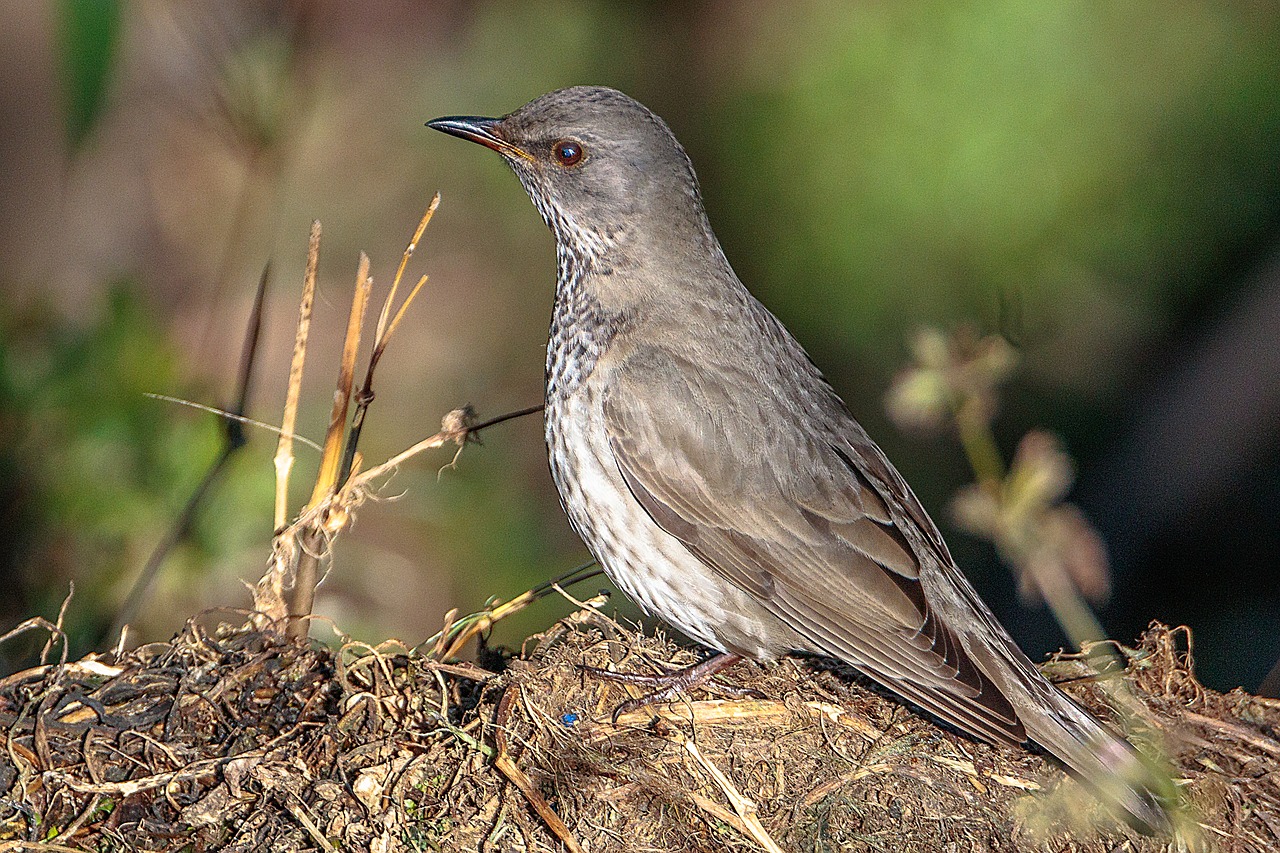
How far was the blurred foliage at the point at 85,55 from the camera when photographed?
8.89 ft

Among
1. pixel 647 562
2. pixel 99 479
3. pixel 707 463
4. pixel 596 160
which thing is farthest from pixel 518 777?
pixel 99 479

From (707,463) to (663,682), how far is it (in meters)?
0.75

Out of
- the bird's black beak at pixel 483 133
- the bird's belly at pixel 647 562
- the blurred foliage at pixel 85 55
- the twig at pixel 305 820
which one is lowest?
the twig at pixel 305 820

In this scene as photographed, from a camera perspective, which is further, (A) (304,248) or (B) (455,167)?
(B) (455,167)

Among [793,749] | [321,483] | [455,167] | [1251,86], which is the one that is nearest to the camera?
[793,749]

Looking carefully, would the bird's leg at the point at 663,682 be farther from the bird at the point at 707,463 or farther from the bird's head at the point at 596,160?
the bird's head at the point at 596,160

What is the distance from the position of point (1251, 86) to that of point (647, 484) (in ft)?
12.9

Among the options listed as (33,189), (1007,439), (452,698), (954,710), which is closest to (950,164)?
(1007,439)

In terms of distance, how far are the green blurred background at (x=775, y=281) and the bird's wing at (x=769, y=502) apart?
1.34 metres

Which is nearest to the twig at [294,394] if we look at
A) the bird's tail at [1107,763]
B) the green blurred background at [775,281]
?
the green blurred background at [775,281]

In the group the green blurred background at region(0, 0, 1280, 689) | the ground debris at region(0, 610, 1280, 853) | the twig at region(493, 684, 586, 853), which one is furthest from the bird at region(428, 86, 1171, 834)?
the green blurred background at region(0, 0, 1280, 689)

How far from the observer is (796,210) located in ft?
23.5

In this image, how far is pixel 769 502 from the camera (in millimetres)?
4113

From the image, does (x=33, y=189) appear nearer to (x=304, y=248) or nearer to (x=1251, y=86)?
(x=304, y=248)
